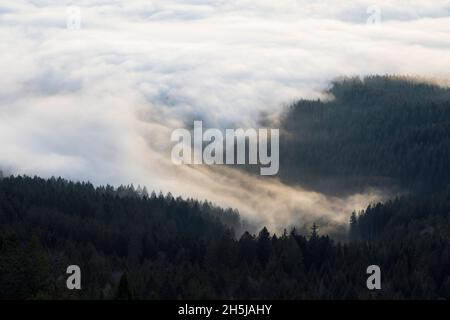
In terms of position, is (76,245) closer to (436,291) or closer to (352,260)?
(352,260)

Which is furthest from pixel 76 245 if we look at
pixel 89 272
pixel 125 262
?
pixel 89 272

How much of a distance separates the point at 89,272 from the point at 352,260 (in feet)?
157

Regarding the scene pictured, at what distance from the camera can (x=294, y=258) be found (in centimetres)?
17788
